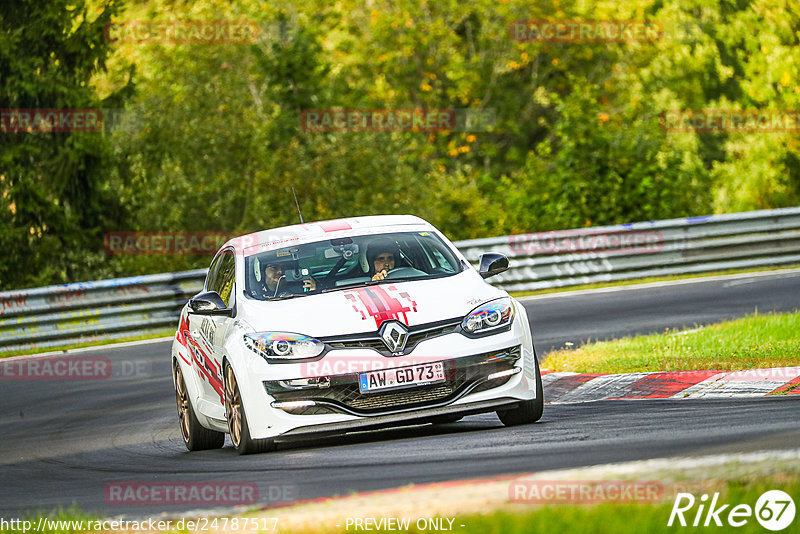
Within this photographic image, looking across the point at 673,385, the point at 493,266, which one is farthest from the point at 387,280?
the point at 673,385

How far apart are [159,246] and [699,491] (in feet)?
81.4

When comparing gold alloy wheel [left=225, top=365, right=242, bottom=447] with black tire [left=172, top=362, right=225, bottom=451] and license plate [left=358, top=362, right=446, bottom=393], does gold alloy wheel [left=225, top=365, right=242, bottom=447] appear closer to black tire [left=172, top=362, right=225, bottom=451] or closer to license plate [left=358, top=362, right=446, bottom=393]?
license plate [left=358, top=362, right=446, bottom=393]

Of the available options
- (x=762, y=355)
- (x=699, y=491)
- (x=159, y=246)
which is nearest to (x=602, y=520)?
(x=699, y=491)

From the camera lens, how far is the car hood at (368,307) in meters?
8.89

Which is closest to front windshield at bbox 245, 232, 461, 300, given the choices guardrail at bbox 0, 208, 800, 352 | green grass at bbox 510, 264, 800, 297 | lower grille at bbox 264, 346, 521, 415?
lower grille at bbox 264, 346, 521, 415

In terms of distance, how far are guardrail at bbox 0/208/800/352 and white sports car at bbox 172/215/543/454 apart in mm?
11244

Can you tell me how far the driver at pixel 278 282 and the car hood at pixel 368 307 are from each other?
26 cm

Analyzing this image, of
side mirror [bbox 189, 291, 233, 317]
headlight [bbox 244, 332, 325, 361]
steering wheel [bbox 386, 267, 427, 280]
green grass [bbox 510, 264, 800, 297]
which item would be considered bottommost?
green grass [bbox 510, 264, 800, 297]

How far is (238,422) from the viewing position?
9.28 meters

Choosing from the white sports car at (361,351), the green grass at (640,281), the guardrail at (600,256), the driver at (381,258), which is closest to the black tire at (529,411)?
the white sports car at (361,351)

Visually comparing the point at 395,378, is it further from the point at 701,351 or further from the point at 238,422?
the point at 701,351

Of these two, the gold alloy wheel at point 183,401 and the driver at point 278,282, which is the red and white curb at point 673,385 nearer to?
the driver at point 278,282

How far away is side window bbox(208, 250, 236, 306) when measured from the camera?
10391mm

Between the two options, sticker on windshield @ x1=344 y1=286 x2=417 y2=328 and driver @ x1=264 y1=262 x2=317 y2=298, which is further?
driver @ x1=264 y1=262 x2=317 y2=298
